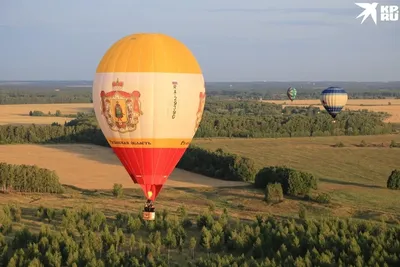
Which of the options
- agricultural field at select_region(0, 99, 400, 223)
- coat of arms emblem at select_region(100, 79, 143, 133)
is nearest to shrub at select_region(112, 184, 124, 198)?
agricultural field at select_region(0, 99, 400, 223)

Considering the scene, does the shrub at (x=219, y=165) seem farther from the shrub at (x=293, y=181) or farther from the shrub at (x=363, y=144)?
the shrub at (x=363, y=144)

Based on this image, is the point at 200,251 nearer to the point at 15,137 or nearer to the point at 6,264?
the point at 6,264

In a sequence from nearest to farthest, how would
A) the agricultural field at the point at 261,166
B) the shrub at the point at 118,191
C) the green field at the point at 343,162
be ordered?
the agricultural field at the point at 261,166 < the green field at the point at 343,162 < the shrub at the point at 118,191

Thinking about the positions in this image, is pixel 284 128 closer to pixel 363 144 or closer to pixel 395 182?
pixel 363 144

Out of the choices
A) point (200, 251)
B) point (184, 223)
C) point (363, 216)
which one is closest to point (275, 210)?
point (363, 216)

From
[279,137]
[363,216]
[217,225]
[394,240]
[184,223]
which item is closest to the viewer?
[394,240]

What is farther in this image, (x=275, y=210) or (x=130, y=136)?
(x=275, y=210)

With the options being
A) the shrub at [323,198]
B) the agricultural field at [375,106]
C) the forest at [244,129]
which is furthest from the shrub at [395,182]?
the agricultural field at [375,106]

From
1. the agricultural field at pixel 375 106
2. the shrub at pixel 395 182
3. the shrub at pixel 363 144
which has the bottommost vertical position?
the shrub at pixel 395 182
